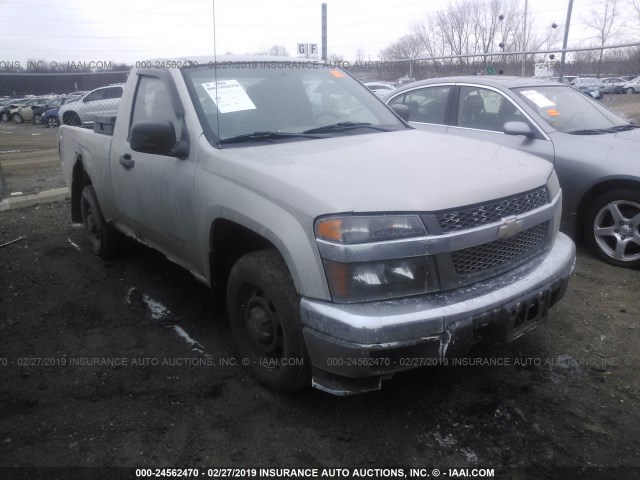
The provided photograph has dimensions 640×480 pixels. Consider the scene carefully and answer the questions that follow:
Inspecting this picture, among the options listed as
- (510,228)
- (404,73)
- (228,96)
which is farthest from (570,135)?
(404,73)

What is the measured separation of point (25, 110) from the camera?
2641cm

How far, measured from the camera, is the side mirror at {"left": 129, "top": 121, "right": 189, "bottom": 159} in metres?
3.16

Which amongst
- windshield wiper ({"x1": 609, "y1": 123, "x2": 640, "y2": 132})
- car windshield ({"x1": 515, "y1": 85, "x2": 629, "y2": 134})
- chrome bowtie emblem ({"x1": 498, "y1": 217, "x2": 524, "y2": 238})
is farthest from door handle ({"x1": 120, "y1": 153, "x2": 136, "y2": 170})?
windshield wiper ({"x1": 609, "y1": 123, "x2": 640, "y2": 132})

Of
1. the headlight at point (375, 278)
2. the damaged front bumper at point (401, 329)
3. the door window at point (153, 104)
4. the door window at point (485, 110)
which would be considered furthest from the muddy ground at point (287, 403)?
the door window at point (485, 110)

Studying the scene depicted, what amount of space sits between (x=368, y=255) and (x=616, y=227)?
3.37m

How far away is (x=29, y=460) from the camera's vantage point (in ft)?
8.11

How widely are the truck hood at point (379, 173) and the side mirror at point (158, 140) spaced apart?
0.40 meters

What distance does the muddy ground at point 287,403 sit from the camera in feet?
8.10

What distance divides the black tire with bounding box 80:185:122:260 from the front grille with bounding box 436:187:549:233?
361cm

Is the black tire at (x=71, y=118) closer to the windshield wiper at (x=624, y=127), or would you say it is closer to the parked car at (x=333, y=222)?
the parked car at (x=333, y=222)

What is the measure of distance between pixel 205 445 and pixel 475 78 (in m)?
4.78

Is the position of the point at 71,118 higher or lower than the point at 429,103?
lower

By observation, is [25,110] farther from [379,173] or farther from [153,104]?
[379,173]

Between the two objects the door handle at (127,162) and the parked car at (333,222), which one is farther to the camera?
the door handle at (127,162)
